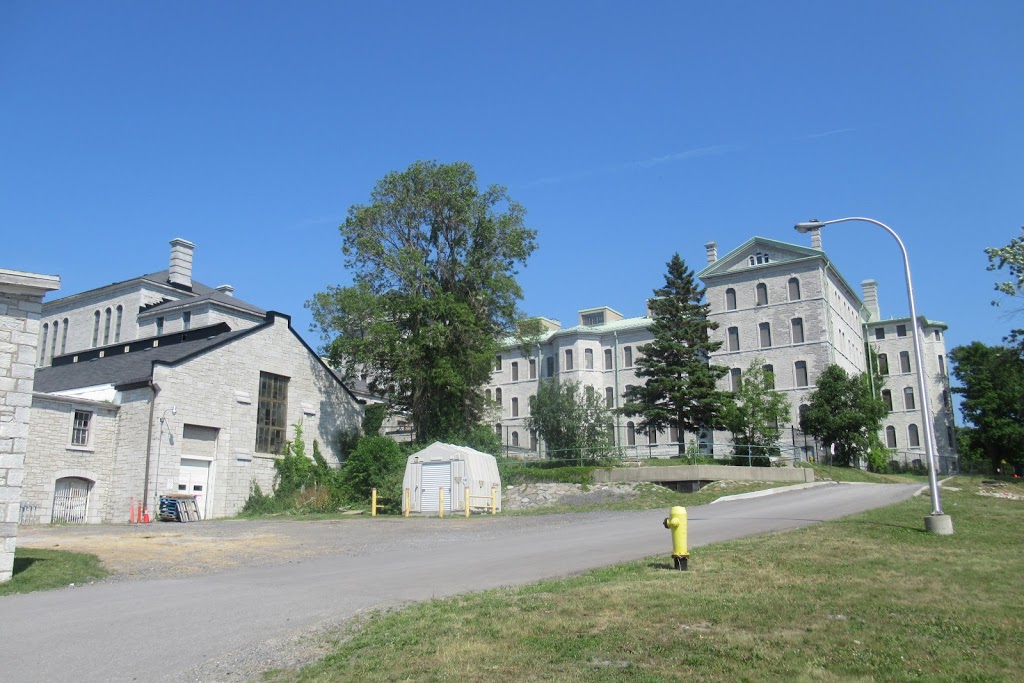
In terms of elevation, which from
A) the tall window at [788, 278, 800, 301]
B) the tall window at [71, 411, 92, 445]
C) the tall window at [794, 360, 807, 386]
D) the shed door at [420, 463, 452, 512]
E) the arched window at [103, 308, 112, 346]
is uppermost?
the tall window at [788, 278, 800, 301]

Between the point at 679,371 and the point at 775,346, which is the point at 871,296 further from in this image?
the point at 679,371

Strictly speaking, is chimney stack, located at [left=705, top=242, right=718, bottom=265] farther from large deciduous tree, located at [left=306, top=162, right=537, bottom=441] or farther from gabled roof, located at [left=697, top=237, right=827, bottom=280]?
large deciduous tree, located at [left=306, top=162, right=537, bottom=441]

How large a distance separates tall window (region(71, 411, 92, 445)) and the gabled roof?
4591 cm

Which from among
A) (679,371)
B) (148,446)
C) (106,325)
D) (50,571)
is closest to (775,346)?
(679,371)

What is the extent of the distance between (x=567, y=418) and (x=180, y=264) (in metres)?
29.0

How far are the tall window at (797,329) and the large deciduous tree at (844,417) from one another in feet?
20.4

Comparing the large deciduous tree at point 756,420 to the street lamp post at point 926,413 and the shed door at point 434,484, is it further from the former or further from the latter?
the street lamp post at point 926,413

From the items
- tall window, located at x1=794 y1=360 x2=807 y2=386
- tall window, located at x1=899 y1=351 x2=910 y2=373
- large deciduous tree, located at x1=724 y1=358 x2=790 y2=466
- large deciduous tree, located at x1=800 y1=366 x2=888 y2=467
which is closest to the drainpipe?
large deciduous tree, located at x1=724 y1=358 x2=790 y2=466

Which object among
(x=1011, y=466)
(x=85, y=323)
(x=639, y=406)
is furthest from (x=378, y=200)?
(x=1011, y=466)

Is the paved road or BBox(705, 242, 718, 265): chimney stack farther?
BBox(705, 242, 718, 265): chimney stack

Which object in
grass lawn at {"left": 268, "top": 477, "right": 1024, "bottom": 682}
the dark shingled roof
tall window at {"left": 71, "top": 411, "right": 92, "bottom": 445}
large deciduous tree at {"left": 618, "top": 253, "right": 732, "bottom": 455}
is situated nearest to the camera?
grass lawn at {"left": 268, "top": 477, "right": 1024, "bottom": 682}

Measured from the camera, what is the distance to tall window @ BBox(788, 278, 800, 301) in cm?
5959

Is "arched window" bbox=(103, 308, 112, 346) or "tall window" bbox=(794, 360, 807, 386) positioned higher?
"arched window" bbox=(103, 308, 112, 346)

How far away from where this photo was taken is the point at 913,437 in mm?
67312
